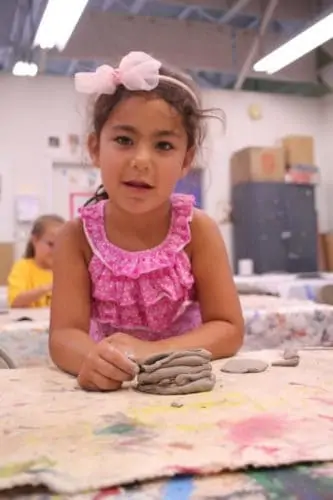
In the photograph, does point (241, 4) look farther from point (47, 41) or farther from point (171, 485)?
point (171, 485)

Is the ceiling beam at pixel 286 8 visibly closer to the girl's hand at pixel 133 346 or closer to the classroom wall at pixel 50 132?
the classroom wall at pixel 50 132

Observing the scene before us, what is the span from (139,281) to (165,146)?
23 centimetres

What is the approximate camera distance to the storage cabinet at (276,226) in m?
5.31

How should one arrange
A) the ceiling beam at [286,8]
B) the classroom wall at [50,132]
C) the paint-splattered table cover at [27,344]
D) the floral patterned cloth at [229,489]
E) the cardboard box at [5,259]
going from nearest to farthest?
the floral patterned cloth at [229,489] → the paint-splattered table cover at [27,344] → the ceiling beam at [286,8] → the cardboard box at [5,259] → the classroom wall at [50,132]

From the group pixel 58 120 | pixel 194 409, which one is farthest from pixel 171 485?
pixel 58 120

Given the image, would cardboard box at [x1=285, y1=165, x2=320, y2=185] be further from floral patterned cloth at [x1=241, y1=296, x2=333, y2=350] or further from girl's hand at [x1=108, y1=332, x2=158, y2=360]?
girl's hand at [x1=108, y1=332, x2=158, y2=360]

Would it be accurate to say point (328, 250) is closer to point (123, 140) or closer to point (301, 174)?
point (301, 174)

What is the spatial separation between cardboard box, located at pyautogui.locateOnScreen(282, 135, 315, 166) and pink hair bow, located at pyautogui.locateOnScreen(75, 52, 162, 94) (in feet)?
15.5

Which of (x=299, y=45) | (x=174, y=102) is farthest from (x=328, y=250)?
(x=174, y=102)

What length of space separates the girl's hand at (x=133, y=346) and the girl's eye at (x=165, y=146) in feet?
0.95

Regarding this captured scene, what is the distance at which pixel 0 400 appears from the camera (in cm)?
64

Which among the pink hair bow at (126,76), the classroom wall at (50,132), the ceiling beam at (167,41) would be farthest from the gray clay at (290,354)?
the ceiling beam at (167,41)

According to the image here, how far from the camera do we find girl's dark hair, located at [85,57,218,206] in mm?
923

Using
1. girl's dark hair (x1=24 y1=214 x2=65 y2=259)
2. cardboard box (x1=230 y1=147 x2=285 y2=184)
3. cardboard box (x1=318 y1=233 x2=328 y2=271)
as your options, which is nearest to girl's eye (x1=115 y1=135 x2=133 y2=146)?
girl's dark hair (x1=24 y1=214 x2=65 y2=259)
